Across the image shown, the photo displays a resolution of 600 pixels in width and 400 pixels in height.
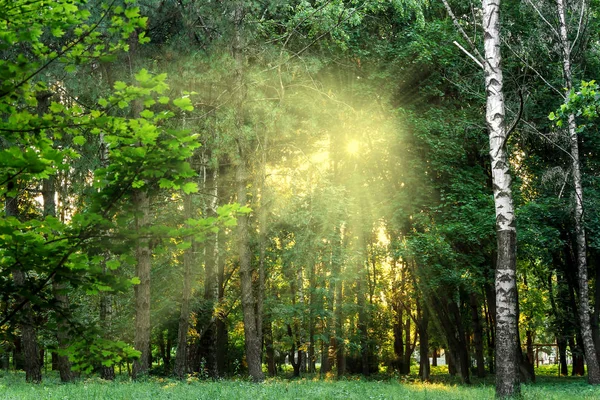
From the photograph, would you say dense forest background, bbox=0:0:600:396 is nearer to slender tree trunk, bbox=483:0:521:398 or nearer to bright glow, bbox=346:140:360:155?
bright glow, bbox=346:140:360:155

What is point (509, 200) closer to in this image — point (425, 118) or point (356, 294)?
point (425, 118)

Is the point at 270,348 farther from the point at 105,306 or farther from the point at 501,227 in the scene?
the point at 501,227

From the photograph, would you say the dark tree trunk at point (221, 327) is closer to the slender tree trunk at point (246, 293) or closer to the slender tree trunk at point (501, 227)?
the slender tree trunk at point (246, 293)

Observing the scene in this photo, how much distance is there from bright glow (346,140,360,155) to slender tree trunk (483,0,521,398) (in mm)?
11559

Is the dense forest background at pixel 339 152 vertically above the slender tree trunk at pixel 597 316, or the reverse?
the dense forest background at pixel 339 152

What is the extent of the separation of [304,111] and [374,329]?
15.3 m

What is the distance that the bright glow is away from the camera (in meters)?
22.9

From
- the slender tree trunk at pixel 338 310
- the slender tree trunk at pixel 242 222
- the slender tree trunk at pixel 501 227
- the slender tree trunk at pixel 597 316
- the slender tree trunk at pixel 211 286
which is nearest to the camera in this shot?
the slender tree trunk at pixel 501 227

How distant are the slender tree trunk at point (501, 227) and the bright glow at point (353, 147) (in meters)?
11.6

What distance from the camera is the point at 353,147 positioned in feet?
75.6

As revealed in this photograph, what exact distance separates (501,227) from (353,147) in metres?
12.8

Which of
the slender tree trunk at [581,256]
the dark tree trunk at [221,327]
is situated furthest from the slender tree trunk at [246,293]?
the slender tree trunk at [581,256]

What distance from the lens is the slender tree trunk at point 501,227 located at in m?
10.3

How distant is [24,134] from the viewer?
3.76 metres
